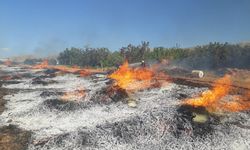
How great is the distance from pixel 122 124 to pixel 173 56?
54.8 metres

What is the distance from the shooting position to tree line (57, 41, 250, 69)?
64312mm

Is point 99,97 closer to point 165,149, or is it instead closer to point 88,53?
point 165,149

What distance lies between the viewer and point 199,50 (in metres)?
74.2

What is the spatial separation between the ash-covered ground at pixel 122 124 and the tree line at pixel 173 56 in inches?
1496

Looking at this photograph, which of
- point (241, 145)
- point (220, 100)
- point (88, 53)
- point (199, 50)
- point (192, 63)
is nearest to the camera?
point (241, 145)

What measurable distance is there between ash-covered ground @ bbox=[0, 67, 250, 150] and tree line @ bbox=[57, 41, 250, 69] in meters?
38.0

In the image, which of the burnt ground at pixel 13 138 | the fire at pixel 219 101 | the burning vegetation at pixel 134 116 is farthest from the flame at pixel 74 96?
the fire at pixel 219 101

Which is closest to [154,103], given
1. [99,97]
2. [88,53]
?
[99,97]

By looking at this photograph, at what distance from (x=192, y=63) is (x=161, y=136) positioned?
47590mm

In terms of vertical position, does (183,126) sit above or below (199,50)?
below

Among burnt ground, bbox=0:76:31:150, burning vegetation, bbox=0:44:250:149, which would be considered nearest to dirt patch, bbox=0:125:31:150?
burnt ground, bbox=0:76:31:150

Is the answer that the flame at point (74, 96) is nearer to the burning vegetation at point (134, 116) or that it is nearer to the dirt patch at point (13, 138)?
the burning vegetation at point (134, 116)

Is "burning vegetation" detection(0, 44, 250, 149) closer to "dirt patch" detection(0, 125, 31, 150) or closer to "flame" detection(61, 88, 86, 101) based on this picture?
"flame" detection(61, 88, 86, 101)

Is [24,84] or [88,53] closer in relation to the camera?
[24,84]
